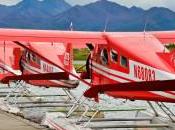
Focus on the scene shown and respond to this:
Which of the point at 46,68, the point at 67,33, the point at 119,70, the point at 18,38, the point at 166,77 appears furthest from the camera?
the point at 46,68

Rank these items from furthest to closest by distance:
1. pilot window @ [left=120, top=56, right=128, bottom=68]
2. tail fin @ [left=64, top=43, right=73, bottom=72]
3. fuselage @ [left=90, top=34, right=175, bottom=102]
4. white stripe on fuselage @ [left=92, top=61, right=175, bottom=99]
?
1. tail fin @ [left=64, top=43, right=73, bottom=72]
2. pilot window @ [left=120, top=56, right=128, bottom=68]
3. fuselage @ [left=90, top=34, right=175, bottom=102]
4. white stripe on fuselage @ [left=92, top=61, right=175, bottom=99]

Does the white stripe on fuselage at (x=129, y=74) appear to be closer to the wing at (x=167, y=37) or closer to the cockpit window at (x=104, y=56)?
the cockpit window at (x=104, y=56)

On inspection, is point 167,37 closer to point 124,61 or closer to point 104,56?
point 104,56

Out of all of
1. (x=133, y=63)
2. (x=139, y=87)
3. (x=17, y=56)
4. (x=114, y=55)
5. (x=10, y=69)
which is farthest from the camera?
(x=10, y=69)

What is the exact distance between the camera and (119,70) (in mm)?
10945

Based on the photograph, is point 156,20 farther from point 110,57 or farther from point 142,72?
point 142,72

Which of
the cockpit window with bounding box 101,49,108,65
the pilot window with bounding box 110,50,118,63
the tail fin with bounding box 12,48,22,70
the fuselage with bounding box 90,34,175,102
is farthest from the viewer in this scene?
the tail fin with bounding box 12,48,22,70

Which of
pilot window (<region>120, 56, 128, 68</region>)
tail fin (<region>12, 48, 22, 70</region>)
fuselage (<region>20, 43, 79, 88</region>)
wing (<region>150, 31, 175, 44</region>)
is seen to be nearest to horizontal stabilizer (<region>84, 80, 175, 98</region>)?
pilot window (<region>120, 56, 128, 68</region>)

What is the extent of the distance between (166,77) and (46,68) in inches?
273

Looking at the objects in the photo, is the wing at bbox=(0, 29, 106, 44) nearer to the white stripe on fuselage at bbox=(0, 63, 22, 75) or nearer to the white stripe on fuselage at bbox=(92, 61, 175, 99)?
the white stripe on fuselage at bbox=(92, 61, 175, 99)

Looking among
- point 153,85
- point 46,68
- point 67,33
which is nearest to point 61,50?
point 46,68

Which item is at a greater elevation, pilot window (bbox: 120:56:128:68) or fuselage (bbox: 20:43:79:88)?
pilot window (bbox: 120:56:128:68)

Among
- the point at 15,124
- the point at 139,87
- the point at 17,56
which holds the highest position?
the point at 139,87

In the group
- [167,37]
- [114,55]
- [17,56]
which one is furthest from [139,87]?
[17,56]
